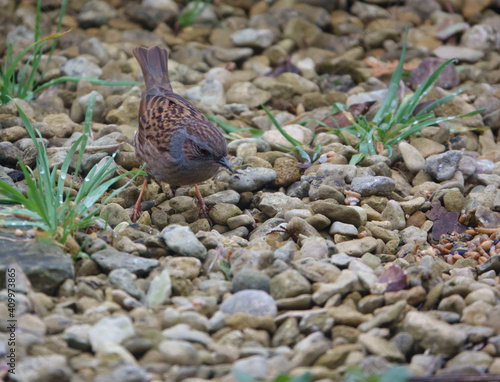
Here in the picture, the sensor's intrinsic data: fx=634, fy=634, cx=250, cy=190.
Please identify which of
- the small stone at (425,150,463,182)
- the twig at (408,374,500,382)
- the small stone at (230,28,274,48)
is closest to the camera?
the twig at (408,374,500,382)

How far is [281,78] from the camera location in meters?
7.11

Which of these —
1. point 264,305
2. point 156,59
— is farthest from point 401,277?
point 156,59

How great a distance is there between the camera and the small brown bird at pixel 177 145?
4957 mm

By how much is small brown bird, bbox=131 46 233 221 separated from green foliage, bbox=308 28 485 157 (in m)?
1.32

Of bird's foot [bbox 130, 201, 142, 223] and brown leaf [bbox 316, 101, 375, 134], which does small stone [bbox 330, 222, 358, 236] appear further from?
brown leaf [bbox 316, 101, 375, 134]

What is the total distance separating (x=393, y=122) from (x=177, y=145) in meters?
2.07

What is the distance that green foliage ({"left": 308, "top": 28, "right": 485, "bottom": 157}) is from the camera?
226 inches

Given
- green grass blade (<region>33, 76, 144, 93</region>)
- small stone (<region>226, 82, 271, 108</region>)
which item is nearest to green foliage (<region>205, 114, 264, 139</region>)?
small stone (<region>226, 82, 271, 108</region>)

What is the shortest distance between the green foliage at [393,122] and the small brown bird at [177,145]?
1.32 meters

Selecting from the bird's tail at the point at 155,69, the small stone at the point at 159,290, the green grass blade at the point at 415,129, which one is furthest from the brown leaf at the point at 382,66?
the small stone at the point at 159,290

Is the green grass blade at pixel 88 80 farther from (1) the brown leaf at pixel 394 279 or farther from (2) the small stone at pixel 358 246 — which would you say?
(1) the brown leaf at pixel 394 279

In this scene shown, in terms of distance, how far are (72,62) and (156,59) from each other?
57.6 inches

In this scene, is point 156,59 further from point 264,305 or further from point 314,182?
point 264,305

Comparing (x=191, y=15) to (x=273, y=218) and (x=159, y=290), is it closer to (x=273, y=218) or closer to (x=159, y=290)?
(x=273, y=218)
